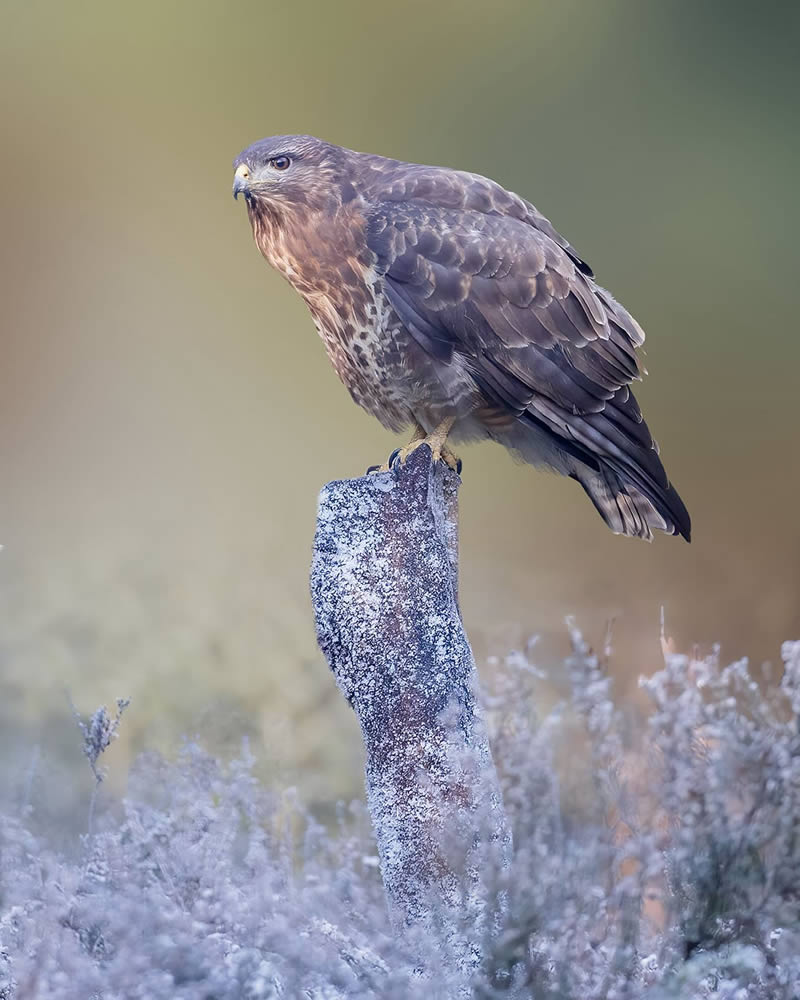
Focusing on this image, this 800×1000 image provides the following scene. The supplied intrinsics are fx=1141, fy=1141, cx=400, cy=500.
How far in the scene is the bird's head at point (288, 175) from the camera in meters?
2.51

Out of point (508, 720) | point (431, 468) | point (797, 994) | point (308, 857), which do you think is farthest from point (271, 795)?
point (797, 994)

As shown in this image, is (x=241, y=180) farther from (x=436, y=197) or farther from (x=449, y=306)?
(x=449, y=306)

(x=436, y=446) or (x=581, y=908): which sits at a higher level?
(x=436, y=446)

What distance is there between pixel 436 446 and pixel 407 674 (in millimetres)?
524

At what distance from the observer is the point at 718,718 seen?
200 cm

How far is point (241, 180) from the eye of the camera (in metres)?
2.52

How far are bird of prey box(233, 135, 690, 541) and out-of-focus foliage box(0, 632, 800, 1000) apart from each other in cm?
54

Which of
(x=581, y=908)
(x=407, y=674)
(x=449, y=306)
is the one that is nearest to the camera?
(x=581, y=908)

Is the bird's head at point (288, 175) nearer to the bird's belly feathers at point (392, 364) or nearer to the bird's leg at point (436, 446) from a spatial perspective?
the bird's belly feathers at point (392, 364)

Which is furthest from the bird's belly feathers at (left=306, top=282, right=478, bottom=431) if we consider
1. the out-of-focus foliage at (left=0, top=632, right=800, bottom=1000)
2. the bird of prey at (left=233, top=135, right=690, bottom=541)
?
the out-of-focus foliage at (left=0, top=632, right=800, bottom=1000)

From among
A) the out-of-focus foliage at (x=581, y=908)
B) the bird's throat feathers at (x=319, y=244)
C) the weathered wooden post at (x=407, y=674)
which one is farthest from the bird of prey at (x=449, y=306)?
the out-of-focus foliage at (x=581, y=908)

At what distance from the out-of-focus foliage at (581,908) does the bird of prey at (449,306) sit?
54cm

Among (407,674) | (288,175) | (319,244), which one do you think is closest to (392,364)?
(319,244)

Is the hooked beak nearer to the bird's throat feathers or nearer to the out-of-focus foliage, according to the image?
the bird's throat feathers
